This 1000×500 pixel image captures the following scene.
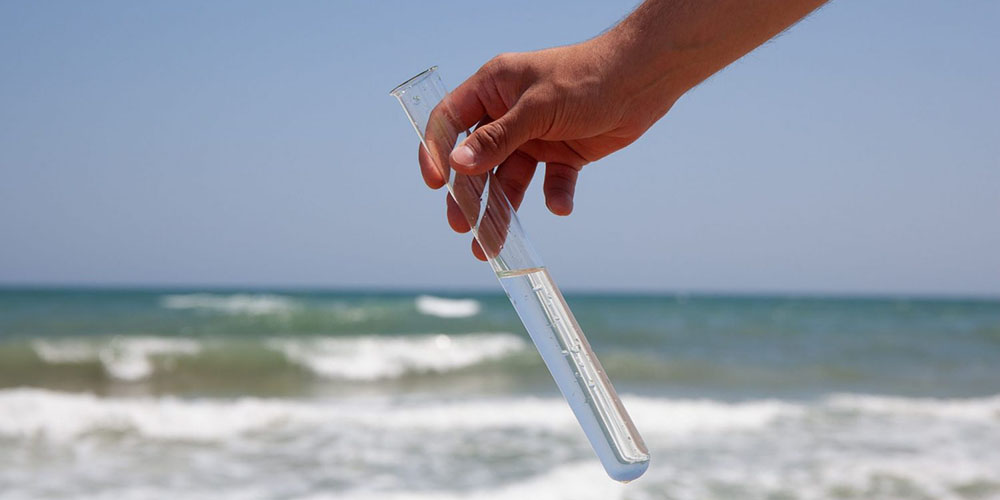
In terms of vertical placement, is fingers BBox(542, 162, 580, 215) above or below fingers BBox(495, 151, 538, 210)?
below

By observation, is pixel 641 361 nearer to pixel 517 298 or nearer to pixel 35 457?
pixel 35 457

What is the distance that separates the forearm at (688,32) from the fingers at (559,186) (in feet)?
1.13

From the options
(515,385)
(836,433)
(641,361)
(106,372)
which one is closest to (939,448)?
(836,433)

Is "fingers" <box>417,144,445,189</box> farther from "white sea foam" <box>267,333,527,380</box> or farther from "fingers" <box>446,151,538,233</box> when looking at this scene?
"white sea foam" <box>267,333,527,380</box>

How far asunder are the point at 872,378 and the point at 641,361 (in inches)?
90.9

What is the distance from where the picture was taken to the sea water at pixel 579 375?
1.08 m

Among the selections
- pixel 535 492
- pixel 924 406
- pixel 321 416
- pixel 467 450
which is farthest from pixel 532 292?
pixel 924 406

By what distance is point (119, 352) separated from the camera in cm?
920

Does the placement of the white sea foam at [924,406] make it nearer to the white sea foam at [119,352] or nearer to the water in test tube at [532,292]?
the water in test tube at [532,292]

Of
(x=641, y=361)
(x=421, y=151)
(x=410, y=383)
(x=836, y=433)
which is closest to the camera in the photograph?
(x=421, y=151)

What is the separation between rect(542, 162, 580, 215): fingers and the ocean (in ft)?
8.14

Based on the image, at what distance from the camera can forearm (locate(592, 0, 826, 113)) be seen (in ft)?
Result: 3.85

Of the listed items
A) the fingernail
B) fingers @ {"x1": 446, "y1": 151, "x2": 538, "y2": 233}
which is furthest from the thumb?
fingers @ {"x1": 446, "y1": 151, "x2": 538, "y2": 233}

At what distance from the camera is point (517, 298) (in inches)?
44.1
